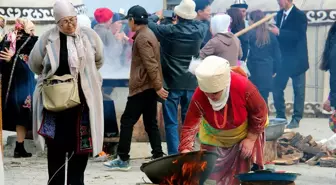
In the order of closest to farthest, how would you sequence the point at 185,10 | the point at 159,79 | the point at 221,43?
the point at 159,79 → the point at 185,10 → the point at 221,43

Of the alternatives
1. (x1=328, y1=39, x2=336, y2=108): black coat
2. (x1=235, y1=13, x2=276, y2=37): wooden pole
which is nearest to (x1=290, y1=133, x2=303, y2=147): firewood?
(x1=328, y1=39, x2=336, y2=108): black coat

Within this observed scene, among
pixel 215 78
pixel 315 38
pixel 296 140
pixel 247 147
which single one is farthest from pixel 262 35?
pixel 215 78

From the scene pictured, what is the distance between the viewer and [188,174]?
7.74 metres

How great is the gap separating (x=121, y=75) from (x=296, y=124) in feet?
10.1

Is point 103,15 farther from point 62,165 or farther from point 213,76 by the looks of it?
point 213,76

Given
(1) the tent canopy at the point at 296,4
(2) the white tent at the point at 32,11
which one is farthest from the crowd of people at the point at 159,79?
(1) the tent canopy at the point at 296,4

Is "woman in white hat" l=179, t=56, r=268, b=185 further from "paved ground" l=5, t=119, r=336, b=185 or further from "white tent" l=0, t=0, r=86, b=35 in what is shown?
"white tent" l=0, t=0, r=86, b=35

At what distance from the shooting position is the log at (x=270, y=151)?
40.2 ft

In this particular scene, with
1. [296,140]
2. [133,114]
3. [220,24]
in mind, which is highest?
[220,24]

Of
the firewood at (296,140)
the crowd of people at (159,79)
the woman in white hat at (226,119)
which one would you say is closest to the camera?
the woman in white hat at (226,119)

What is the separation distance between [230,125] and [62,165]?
1.75 metres

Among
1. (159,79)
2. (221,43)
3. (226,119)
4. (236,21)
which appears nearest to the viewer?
(226,119)

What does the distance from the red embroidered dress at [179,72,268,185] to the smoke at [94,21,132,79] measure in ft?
17.0

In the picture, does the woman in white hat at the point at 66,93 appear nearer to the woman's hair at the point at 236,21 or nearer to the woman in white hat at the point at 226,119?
the woman in white hat at the point at 226,119
